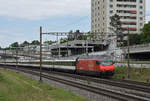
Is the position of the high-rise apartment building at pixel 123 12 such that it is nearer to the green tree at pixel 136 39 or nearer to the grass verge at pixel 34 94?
the green tree at pixel 136 39

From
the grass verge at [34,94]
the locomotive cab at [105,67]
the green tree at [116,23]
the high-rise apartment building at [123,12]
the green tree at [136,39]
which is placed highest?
the high-rise apartment building at [123,12]

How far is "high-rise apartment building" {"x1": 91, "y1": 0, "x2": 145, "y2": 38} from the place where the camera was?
115 m

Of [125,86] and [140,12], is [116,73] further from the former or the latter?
[140,12]

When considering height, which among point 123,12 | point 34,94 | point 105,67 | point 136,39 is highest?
point 123,12

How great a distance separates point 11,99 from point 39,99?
6.37 ft

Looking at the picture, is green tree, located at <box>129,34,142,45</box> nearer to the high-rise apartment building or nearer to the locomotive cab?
the high-rise apartment building

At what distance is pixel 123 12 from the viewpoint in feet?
392

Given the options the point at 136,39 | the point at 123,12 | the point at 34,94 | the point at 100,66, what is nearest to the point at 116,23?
the point at 136,39

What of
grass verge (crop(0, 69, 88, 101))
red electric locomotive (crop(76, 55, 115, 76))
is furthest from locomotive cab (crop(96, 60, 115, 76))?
grass verge (crop(0, 69, 88, 101))

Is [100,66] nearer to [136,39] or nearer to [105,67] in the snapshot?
[105,67]

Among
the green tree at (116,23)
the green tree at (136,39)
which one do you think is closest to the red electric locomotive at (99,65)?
the green tree at (136,39)

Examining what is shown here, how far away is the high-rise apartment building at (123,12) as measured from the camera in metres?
115

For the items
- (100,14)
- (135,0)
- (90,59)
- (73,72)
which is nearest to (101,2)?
(100,14)

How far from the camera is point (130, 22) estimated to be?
390ft
